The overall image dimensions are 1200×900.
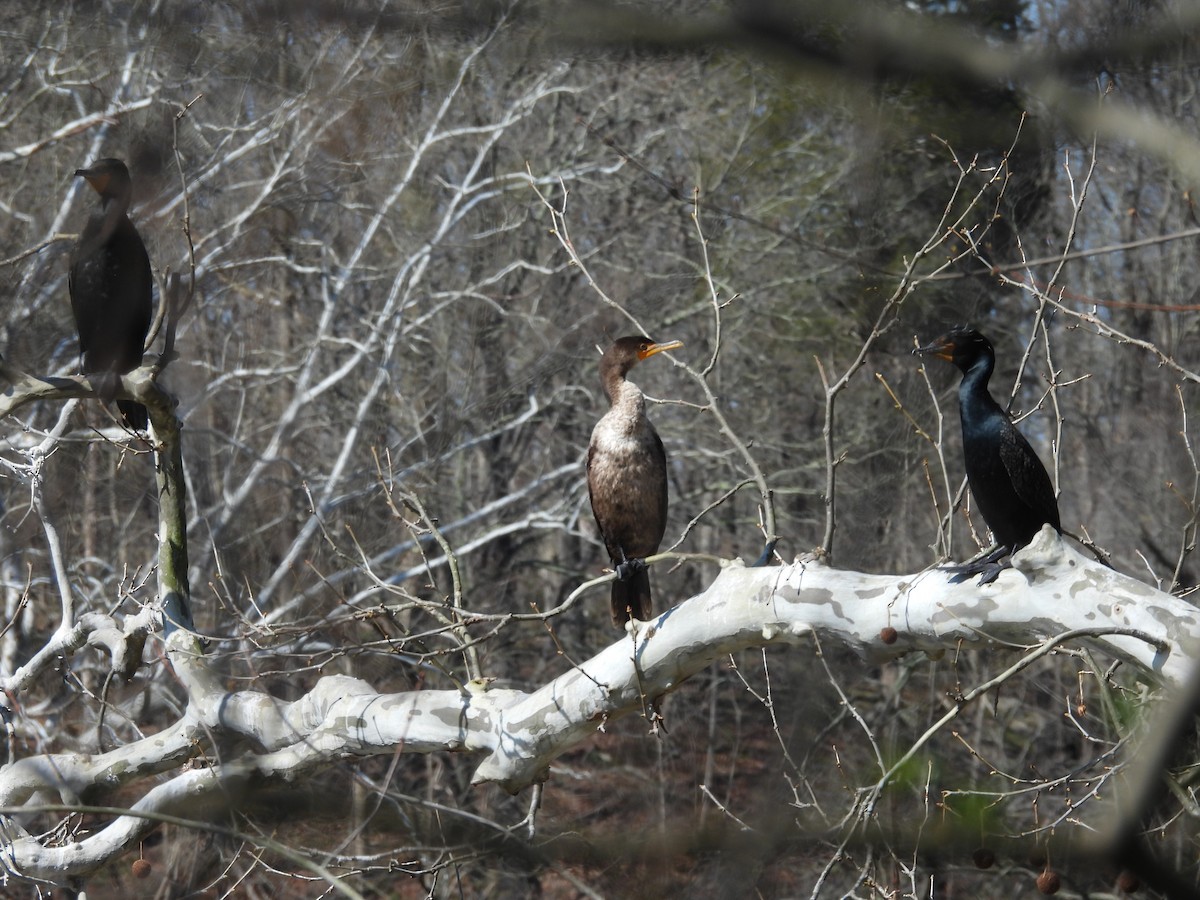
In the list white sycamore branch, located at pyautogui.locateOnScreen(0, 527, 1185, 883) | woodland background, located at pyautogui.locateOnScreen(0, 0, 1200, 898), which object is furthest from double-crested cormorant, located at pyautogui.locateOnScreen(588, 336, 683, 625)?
woodland background, located at pyautogui.locateOnScreen(0, 0, 1200, 898)

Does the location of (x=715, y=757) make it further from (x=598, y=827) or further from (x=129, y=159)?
(x=129, y=159)

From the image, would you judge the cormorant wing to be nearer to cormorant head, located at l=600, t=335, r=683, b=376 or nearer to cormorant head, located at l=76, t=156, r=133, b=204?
cormorant head, located at l=600, t=335, r=683, b=376

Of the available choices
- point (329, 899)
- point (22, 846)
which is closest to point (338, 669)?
point (329, 899)

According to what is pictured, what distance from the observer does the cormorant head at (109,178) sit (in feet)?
13.3

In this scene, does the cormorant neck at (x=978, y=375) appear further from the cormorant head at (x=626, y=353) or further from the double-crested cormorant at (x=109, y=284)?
the double-crested cormorant at (x=109, y=284)

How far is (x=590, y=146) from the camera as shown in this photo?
312 inches

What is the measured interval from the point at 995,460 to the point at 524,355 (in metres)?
5.04

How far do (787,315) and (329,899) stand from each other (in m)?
4.30

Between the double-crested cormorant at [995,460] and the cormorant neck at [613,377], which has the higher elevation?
the double-crested cormorant at [995,460]

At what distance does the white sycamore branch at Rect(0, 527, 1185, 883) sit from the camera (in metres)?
2.08

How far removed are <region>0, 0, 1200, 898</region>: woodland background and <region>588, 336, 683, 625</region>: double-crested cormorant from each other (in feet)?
5.04

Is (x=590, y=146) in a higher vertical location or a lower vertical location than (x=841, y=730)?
higher

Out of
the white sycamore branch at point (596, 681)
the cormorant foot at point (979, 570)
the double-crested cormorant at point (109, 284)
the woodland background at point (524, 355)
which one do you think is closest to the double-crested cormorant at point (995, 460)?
the cormorant foot at point (979, 570)

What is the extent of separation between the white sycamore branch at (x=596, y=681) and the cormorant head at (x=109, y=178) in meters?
1.74
